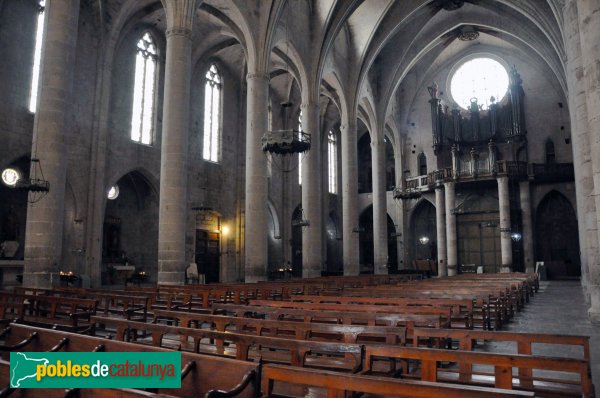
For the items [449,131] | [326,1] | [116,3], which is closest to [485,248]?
[449,131]

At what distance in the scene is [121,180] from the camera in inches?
891

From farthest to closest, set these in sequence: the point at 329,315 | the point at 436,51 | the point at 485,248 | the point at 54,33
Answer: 1. the point at 436,51
2. the point at 485,248
3. the point at 54,33
4. the point at 329,315

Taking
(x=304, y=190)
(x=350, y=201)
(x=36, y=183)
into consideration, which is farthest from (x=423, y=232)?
(x=36, y=183)

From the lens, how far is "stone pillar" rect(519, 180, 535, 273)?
1104 inches

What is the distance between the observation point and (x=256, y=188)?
18.0 metres

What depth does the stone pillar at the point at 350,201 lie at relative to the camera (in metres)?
25.5

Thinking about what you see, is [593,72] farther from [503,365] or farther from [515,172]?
[515,172]

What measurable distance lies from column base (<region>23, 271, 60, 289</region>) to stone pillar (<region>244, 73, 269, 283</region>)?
763 cm

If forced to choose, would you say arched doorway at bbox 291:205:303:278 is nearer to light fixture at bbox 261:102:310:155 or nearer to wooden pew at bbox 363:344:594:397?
light fixture at bbox 261:102:310:155

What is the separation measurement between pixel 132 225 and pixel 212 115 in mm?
A: 7710

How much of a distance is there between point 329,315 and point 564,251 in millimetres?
28097

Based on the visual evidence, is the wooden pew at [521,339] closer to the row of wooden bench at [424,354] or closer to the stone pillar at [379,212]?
the row of wooden bench at [424,354]

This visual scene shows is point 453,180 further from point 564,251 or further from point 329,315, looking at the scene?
point 329,315

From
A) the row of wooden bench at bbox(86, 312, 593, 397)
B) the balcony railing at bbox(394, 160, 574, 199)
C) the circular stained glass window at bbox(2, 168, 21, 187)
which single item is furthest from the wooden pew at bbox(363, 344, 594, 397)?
the balcony railing at bbox(394, 160, 574, 199)
